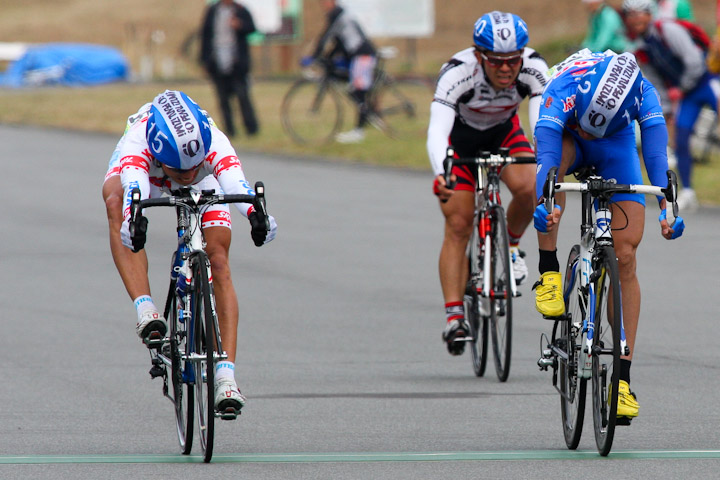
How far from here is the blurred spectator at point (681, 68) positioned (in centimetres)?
1592

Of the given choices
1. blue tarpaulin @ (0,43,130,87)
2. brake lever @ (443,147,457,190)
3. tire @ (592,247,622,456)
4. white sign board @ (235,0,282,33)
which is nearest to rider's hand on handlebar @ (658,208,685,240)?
tire @ (592,247,622,456)

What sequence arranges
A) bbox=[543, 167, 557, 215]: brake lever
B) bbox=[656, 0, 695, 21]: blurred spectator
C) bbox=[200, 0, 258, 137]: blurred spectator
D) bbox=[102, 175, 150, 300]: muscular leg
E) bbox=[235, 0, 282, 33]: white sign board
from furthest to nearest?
bbox=[235, 0, 282, 33]: white sign board → bbox=[200, 0, 258, 137]: blurred spectator → bbox=[656, 0, 695, 21]: blurred spectator → bbox=[102, 175, 150, 300]: muscular leg → bbox=[543, 167, 557, 215]: brake lever

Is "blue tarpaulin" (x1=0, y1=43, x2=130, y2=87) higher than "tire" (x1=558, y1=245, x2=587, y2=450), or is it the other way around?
"tire" (x1=558, y1=245, x2=587, y2=450)

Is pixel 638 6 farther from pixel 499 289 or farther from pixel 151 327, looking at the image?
pixel 151 327

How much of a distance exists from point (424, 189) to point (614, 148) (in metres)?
11.3

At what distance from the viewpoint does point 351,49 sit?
73.0 feet

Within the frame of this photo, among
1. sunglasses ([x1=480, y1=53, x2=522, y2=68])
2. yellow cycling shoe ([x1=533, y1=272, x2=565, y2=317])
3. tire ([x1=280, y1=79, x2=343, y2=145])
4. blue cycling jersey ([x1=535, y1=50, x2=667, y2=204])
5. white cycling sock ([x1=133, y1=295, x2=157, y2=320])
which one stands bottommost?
tire ([x1=280, y1=79, x2=343, y2=145])

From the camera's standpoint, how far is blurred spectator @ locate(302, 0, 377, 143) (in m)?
22.2

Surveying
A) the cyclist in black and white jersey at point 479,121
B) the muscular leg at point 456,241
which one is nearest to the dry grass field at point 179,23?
the cyclist in black and white jersey at point 479,121

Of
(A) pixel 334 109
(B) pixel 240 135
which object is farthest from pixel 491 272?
(B) pixel 240 135

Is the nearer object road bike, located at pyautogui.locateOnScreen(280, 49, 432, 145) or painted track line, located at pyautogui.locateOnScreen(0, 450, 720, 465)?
painted track line, located at pyautogui.locateOnScreen(0, 450, 720, 465)

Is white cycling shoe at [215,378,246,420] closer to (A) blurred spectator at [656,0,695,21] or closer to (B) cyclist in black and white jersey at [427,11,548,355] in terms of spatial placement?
(B) cyclist in black and white jersey at [427,11,548,355]

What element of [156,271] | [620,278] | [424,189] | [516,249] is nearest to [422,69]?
[424,189]

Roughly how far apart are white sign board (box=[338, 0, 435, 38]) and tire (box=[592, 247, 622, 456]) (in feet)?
76.1
